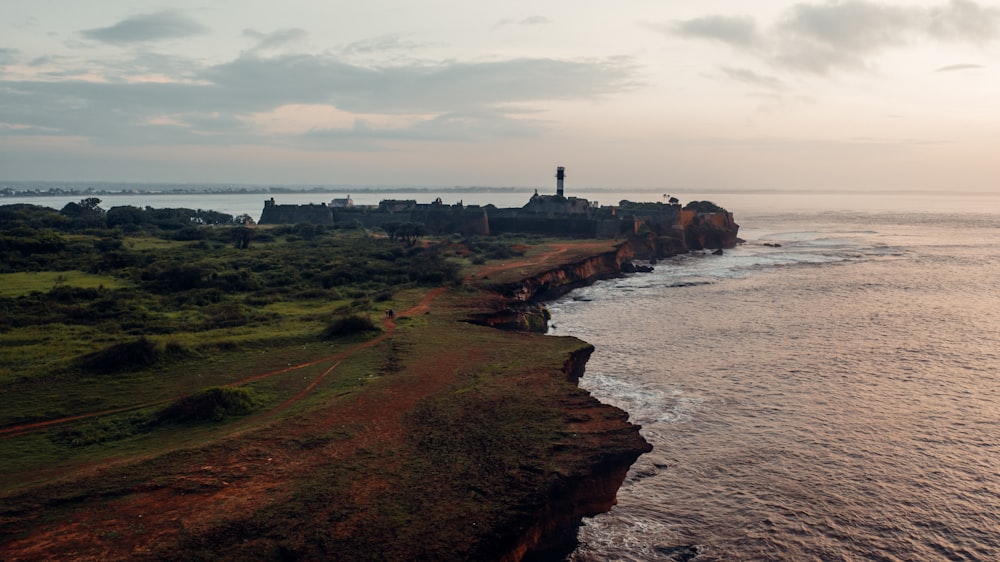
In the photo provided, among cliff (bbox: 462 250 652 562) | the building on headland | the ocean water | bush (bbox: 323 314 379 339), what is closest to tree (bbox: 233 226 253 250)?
the building on headland

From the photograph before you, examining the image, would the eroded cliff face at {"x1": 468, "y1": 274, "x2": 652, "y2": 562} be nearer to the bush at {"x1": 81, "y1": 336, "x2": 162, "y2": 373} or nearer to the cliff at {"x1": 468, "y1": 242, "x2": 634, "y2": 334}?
the bush at {"x1": 81, "y1": 336, "x2": 162, "y2": 373}

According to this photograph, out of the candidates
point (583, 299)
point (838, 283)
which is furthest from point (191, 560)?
point (838, 283)

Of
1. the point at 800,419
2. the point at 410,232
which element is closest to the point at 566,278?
the point at 410,232

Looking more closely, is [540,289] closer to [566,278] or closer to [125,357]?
[566,278]

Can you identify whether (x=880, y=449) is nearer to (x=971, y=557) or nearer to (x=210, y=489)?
(x=971, y=557)

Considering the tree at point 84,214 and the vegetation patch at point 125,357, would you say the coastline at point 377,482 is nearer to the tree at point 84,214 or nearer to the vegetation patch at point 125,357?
the vegetation patch at point 125,357

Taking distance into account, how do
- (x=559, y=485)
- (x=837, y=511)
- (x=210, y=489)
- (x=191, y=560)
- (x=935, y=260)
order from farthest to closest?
(x=935, y=260), (x=837, y=511), (x=559, y=485), (x=210, y=489), (x=191, y=560)
